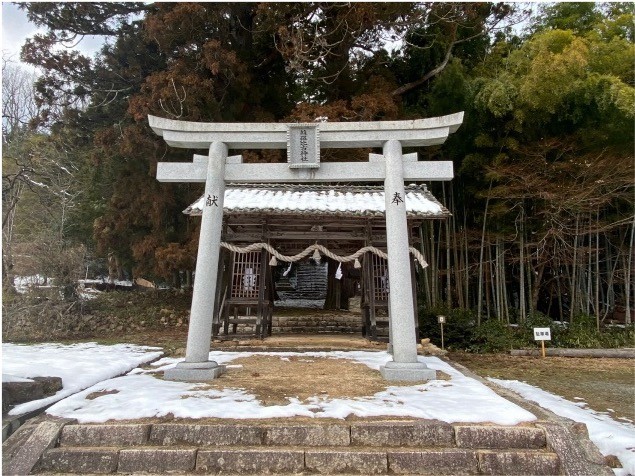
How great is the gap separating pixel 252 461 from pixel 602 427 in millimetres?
3898

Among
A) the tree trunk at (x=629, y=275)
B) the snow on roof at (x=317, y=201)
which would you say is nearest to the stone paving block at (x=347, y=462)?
the snow on roof at (x=317, y=201)

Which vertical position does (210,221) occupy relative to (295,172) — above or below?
below

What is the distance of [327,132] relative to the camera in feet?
19.4

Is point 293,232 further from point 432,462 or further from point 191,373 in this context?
point 432,462

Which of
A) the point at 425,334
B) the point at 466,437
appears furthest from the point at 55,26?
the point at 466,437

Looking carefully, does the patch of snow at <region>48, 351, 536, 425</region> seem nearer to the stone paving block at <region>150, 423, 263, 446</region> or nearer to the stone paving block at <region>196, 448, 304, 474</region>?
the stone paving block at <region>150, 423, 263, 446</region>

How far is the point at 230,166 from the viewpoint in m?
5.97

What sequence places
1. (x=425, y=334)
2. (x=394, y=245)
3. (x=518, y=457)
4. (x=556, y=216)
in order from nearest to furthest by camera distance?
(x=518, y=457)
(x=394, y=245)
(x=556, y=216)
(x=425, y=334)

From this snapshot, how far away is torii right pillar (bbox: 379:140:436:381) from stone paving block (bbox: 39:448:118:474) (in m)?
3.24

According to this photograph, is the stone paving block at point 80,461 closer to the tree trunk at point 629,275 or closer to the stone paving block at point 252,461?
the stone paving block at point 252,461

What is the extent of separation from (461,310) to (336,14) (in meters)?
9.18

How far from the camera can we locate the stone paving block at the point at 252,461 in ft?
11.0

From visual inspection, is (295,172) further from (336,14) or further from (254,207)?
(336,14)

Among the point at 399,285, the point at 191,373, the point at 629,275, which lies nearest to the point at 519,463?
the point at 399,285
